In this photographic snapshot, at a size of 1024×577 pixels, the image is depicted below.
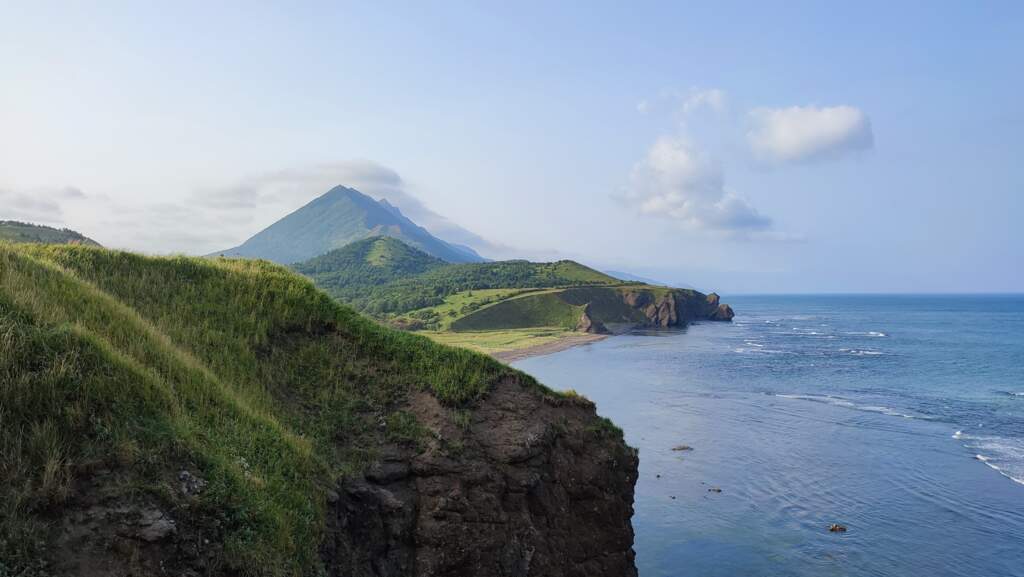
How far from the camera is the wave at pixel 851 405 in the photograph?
51.1 meters

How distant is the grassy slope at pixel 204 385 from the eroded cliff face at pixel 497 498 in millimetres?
735

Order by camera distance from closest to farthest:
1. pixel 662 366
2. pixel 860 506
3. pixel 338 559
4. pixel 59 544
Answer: pixel 59 544, pixel 338 559, pixel 860 506, pixel 662 366

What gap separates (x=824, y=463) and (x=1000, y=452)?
1279cm

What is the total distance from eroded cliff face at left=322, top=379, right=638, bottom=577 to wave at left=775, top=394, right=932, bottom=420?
46738 millimetres

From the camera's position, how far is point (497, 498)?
12.9 metres

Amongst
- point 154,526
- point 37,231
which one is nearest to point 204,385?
point 154,526

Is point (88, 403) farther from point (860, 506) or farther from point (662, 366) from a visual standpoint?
point (662, 366)

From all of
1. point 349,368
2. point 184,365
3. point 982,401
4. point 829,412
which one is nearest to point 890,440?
point 829,412

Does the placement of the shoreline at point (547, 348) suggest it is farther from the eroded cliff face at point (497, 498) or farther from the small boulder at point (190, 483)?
the small boulder at point (190, 483)

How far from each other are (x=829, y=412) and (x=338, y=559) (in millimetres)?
53246

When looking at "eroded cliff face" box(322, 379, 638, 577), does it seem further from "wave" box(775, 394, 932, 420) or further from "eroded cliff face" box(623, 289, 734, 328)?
"eroded cliff face" box(623, 289, 734, 328)

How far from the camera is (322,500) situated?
10.7 metres

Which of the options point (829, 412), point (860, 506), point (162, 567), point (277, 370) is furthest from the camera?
point (829, 412)

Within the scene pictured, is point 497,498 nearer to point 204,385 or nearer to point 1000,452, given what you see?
point 204,385
